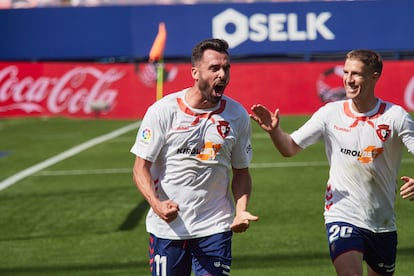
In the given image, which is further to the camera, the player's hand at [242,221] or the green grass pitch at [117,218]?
the green grass pitch at [117,218]

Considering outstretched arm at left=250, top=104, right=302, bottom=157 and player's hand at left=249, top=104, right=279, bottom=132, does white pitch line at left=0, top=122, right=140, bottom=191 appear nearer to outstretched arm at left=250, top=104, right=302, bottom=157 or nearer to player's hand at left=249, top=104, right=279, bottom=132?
outstretched arm at left=250, top=104, right=302, bottom=157

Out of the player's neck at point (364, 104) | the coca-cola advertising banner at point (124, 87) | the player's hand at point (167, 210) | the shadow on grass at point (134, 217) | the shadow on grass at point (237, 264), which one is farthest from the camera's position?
the coca-cola advertising banner at point (124, 87)

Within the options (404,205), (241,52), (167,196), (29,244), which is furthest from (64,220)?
(241,52)

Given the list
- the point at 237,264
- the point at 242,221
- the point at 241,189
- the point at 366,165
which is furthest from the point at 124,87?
the point at 242,221

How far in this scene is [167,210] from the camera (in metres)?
6.11

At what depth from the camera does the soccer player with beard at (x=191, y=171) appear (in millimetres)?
6418

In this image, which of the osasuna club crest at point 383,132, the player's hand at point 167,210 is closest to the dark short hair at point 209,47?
the player's hand at point 167,210

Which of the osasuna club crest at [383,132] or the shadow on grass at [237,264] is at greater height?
the osasuna club crest at [383,132]

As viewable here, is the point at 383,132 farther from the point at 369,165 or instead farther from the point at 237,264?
the point at 237,264

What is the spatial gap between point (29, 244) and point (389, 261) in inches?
232

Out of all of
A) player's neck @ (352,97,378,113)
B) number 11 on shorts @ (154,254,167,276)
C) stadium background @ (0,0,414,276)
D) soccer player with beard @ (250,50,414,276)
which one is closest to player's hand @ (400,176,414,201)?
soccer player with beard @ (250,50,414,276)

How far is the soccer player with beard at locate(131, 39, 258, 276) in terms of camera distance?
21.1 feet

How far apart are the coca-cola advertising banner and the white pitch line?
2.06 m

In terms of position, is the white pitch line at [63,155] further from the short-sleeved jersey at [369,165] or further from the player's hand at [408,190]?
the player's hand at [408,190]
